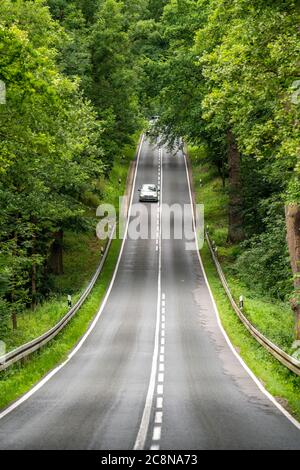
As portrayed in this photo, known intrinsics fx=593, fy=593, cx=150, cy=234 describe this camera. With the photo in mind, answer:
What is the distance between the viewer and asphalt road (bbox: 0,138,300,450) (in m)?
10.7

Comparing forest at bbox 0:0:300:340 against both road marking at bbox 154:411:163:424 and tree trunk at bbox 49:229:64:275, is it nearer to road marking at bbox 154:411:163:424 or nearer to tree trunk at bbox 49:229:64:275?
tree trunk at bbox 49:229:64:275

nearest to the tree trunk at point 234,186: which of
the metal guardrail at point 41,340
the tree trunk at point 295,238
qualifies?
the metal guardrail at point 41,340

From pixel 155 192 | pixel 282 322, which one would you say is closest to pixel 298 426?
pixel 282 322

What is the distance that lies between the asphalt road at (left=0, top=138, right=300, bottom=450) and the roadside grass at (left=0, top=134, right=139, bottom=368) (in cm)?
240

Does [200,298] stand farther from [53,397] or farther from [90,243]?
[53,397]

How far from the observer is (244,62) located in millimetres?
18750

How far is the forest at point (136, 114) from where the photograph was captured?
16.3 m

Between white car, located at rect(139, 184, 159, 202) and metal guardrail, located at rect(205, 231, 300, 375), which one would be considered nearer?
metal guardrail, located at rect(205, 231, 300, 375)

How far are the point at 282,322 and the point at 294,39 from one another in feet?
49.6

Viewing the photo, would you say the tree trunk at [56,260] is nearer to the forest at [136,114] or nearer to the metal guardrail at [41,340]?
the forest at [136,114]

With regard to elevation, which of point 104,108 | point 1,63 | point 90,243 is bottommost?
point 90,243

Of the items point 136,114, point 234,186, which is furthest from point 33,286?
point 136,114

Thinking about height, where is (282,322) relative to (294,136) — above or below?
below

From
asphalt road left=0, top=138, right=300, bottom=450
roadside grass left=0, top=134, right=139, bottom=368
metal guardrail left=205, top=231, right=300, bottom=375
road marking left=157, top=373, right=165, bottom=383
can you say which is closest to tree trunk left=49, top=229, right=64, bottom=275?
roadside grass left=0, top=134, right=139, bottom=368
